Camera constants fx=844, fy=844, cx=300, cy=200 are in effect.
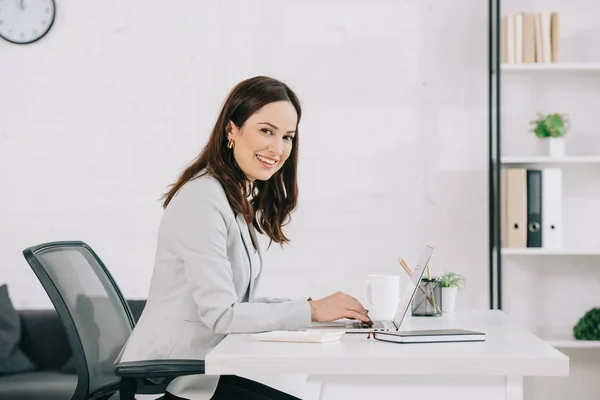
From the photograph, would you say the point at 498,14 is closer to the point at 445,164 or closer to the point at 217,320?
the point at 445,164

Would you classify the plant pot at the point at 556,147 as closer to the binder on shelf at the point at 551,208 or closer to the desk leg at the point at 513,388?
the binder on shelf at the point at 551,208

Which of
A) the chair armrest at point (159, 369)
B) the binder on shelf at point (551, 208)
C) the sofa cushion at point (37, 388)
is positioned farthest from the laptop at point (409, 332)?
the binder on shelf at point (551, 208)

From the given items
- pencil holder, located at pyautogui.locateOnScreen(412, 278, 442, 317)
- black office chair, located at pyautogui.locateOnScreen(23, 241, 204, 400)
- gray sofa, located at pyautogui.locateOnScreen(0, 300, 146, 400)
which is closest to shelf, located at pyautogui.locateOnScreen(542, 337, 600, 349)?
pencil holder, located at pyautogui.locateOnScreen(412, 278, 442, 317)

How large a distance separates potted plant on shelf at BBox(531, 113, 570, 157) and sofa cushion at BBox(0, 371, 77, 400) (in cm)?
199

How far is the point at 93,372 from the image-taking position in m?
2.01

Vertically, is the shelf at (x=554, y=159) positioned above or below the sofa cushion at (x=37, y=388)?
above

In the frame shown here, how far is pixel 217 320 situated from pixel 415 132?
193 cm

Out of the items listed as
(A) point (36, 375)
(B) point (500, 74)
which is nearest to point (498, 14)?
(B) point (500, 74)

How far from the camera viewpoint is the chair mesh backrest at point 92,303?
1.99m

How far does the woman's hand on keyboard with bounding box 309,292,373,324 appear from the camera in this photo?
1.77m

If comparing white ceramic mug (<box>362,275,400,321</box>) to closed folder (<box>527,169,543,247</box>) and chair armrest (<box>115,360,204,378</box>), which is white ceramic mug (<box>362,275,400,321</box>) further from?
closed folder (<box>527,169,543,247</box>)

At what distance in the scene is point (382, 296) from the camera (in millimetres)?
2031

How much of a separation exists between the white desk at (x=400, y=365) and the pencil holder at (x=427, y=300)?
1.57 feet

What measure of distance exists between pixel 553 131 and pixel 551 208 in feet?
1.00
